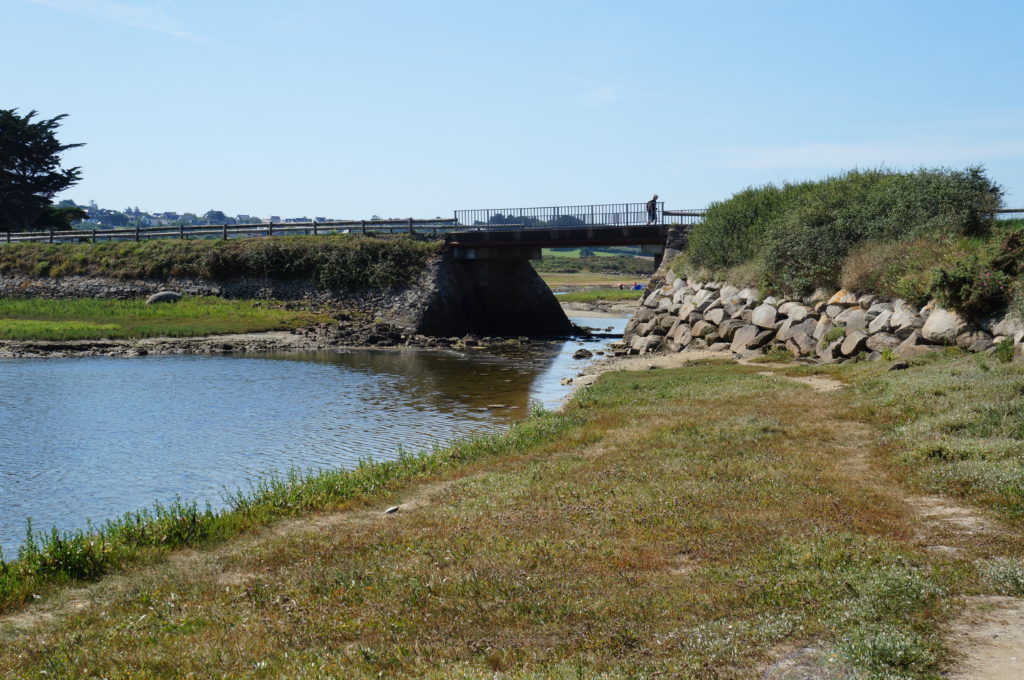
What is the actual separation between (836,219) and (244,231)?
47842 millimetres

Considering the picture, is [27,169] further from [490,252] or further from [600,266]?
[600,266]

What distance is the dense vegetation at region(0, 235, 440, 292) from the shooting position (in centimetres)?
6153

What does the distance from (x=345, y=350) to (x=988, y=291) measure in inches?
1344

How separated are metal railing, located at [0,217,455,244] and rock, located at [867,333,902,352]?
127 feet

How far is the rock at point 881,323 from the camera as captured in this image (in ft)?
97.3

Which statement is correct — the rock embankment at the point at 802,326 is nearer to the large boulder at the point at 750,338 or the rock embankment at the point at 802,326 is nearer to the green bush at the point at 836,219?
the large boulder at the point at 750,338

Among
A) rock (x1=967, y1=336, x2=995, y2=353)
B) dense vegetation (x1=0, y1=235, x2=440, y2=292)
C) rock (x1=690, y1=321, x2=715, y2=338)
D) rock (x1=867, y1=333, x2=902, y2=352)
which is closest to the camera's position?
rock (x1=967, y1=336, x2=995, y2=353)

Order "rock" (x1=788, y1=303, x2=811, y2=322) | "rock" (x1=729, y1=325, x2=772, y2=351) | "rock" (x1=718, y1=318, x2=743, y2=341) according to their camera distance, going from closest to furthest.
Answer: "rock" (x1=788, y1=303, x2=811, y2=322)
"rock" (x1=729, y1=325, x2=772, y2=351)
"rock" (x1=718, y1=318, x2=743, y2=341)

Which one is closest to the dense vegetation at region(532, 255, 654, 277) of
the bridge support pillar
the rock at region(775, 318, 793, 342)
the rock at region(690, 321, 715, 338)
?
the bridge support pillar

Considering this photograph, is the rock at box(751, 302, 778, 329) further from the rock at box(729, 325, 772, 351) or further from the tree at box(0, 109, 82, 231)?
the tree at box(0, 109, 82, 231)

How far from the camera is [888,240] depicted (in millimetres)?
34094

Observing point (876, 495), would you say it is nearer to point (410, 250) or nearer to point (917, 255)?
point (917, 255)

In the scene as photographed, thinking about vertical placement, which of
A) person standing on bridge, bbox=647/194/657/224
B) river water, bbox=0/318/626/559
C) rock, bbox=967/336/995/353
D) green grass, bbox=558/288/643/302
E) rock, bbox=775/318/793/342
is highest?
person standing on bridge, bbox=647/194/657/224

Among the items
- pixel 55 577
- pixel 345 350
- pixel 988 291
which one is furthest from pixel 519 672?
pixel 345 350
